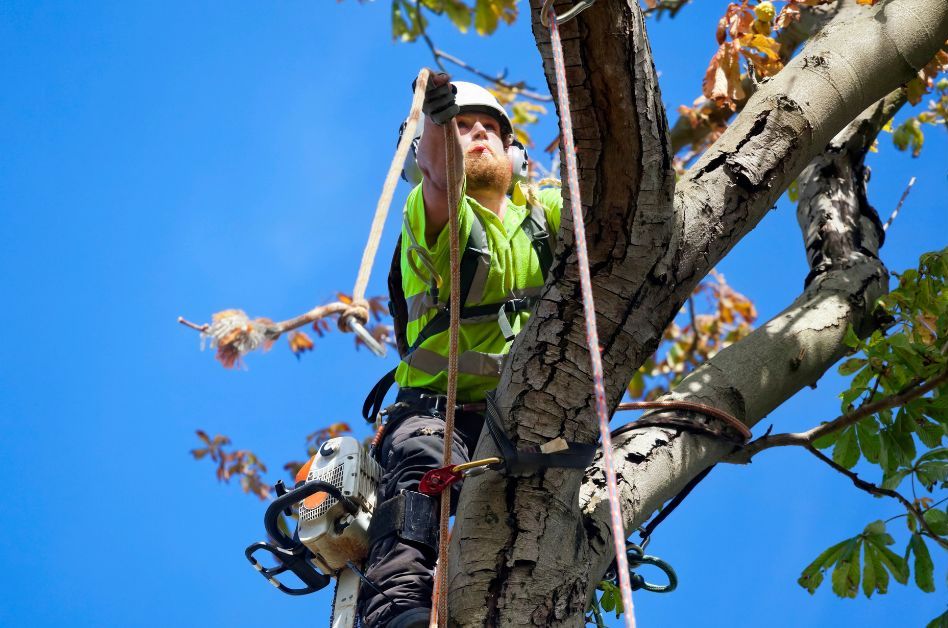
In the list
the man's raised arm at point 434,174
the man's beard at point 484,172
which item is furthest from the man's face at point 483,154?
the man's raised arm at point 434,174

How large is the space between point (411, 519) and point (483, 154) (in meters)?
1.28

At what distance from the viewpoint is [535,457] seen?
230 centimetres

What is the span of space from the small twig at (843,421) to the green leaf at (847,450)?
0.03 m

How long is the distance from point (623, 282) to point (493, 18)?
3212 millimetres

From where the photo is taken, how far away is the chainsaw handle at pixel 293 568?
9.80 feet

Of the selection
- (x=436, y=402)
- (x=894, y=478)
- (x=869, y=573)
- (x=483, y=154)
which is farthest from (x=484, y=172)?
(x=869, y=573)

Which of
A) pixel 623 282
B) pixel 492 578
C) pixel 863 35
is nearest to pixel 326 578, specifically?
pixel 492 578

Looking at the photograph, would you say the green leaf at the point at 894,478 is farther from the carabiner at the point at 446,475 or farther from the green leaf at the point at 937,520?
the carabiner at the point at 446,475

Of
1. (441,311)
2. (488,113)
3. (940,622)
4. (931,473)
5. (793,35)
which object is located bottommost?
(940,622)

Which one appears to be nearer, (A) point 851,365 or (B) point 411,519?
(B) point 411,519

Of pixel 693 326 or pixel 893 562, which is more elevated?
pixel 693 326

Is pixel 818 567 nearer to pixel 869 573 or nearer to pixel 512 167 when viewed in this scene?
pixel 869 573

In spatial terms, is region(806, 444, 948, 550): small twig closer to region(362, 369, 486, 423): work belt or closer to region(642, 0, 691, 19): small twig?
region(362, 369, 486, 423): work belt

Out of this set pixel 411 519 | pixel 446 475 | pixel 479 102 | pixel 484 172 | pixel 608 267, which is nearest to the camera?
pixel 608 267
